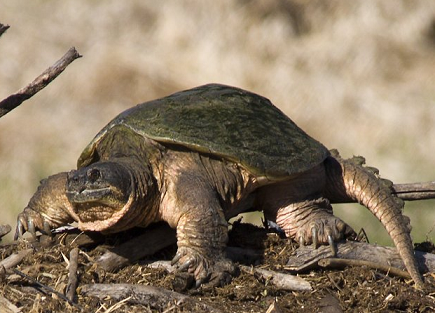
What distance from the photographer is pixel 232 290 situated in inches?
182

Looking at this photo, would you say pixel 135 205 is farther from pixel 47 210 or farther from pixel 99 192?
pixel 47 210

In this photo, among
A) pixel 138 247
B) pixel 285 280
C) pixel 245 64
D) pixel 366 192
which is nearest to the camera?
pixel 285 280

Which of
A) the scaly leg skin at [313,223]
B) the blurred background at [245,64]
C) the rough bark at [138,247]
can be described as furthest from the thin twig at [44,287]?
the blurred background at [245,64]

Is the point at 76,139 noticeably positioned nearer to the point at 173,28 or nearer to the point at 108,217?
the point at 173,28

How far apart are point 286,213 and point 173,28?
6.13 metres

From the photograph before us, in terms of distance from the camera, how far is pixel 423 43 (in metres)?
11.4

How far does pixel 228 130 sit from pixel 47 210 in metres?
1.02

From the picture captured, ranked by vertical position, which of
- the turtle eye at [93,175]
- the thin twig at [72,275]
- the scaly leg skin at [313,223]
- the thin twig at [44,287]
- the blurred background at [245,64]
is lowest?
the thin twig at [44,287]

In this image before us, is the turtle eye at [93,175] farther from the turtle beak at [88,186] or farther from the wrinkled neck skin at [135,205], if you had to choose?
the wrinkled neck skin at [135,205]

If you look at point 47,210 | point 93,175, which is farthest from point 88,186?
point 47,210

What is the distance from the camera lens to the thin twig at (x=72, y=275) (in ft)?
14.6

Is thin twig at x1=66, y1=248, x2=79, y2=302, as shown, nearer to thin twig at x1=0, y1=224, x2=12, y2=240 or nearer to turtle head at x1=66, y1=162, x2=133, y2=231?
turtle head at x1=66, y1=162, x2=133, y2=231

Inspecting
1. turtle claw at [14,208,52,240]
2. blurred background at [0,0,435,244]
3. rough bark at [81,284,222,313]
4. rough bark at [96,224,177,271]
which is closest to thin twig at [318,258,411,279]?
rough bark at [81,284,222,313]

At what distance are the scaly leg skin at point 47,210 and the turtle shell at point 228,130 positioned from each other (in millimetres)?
294
